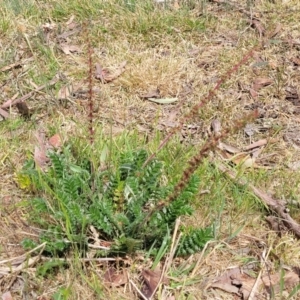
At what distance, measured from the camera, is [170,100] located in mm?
2887

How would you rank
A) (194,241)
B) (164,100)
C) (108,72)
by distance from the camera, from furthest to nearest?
1. (108,72)
2. (164,100)
3. (194,241)

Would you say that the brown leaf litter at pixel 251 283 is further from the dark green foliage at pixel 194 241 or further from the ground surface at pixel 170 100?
the dark green foliage at pixel 194 241

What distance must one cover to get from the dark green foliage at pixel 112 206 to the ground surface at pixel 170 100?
0.09 m

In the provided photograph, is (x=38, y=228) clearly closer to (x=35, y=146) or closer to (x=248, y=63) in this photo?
(x=35, y=146)

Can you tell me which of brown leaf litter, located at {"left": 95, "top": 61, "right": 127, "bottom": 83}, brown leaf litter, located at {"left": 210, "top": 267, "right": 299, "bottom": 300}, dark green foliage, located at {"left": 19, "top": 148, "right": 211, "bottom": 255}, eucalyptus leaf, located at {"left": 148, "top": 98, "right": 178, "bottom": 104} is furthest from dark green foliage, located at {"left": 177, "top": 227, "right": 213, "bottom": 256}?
brown leaf litter, located at {"left": 95, "top": 61, "right": 127, "bottom": 83}

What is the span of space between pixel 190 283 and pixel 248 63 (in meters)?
1.59

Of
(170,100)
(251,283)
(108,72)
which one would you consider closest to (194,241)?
(251,283)

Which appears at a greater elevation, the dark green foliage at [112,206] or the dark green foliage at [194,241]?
the dark green foliage at [112,206]

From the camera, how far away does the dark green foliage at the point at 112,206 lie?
1967 millimetres

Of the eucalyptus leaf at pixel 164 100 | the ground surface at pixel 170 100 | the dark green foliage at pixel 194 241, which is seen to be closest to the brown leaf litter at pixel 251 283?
the ground surface at pixel 170 100

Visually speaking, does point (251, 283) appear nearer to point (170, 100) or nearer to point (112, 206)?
point (112, 206)

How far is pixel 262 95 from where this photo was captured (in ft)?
9.57

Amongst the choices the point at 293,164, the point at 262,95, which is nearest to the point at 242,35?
the point at 262,95

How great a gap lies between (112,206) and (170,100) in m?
0.97
